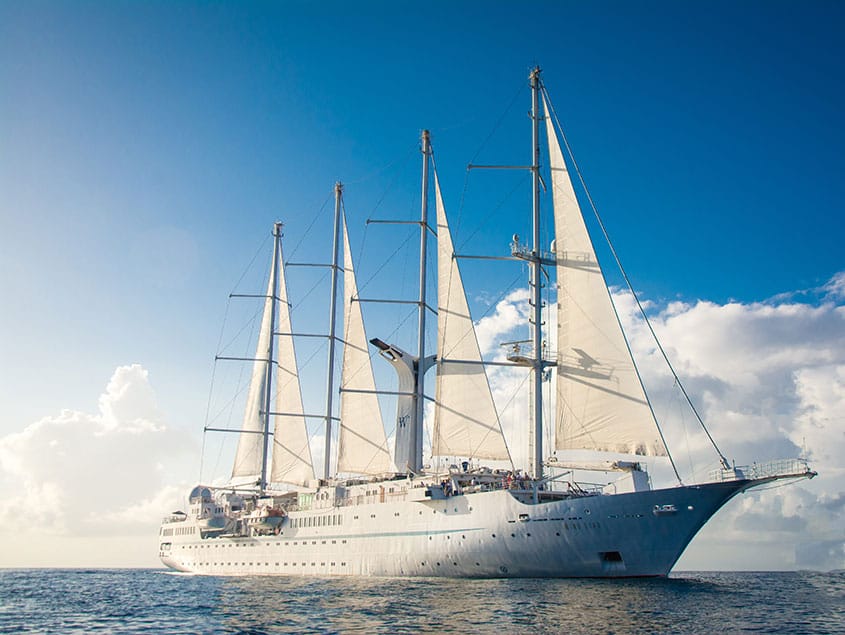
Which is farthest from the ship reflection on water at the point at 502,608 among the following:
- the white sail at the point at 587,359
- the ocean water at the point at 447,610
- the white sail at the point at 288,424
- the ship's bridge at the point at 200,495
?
the ship's bridge at the point at 200,495

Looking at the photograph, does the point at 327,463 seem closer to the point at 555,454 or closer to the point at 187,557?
the point at 187,557

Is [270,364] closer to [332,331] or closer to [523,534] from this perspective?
[332,331]

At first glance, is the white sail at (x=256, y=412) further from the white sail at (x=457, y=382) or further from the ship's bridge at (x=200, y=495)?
the white sail at (x=457, y=382)

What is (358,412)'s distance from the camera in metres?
50.5

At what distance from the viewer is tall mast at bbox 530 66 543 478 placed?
3894 centimetres

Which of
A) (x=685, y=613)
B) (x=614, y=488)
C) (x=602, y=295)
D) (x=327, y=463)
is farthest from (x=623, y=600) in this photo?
(x=327, y=463)

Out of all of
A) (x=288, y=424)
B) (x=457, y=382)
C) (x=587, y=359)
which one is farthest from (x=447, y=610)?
(x=288, y=424)

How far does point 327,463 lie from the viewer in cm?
5275

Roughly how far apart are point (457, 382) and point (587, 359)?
8.46 meters

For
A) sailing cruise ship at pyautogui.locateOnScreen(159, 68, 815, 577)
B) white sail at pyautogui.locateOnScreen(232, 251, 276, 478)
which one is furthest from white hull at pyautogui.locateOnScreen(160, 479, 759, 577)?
white sail at pyautogui.locateOnScreen(232, 251, 276, 478)

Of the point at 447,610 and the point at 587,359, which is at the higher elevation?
the point at 587,359

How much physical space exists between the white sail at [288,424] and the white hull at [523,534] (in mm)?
13861

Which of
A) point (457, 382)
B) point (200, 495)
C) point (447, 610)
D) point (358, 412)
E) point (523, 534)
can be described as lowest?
point (447, 610)

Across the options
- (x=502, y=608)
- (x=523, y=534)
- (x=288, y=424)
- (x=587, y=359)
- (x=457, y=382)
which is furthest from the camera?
(x=288, y=424)
